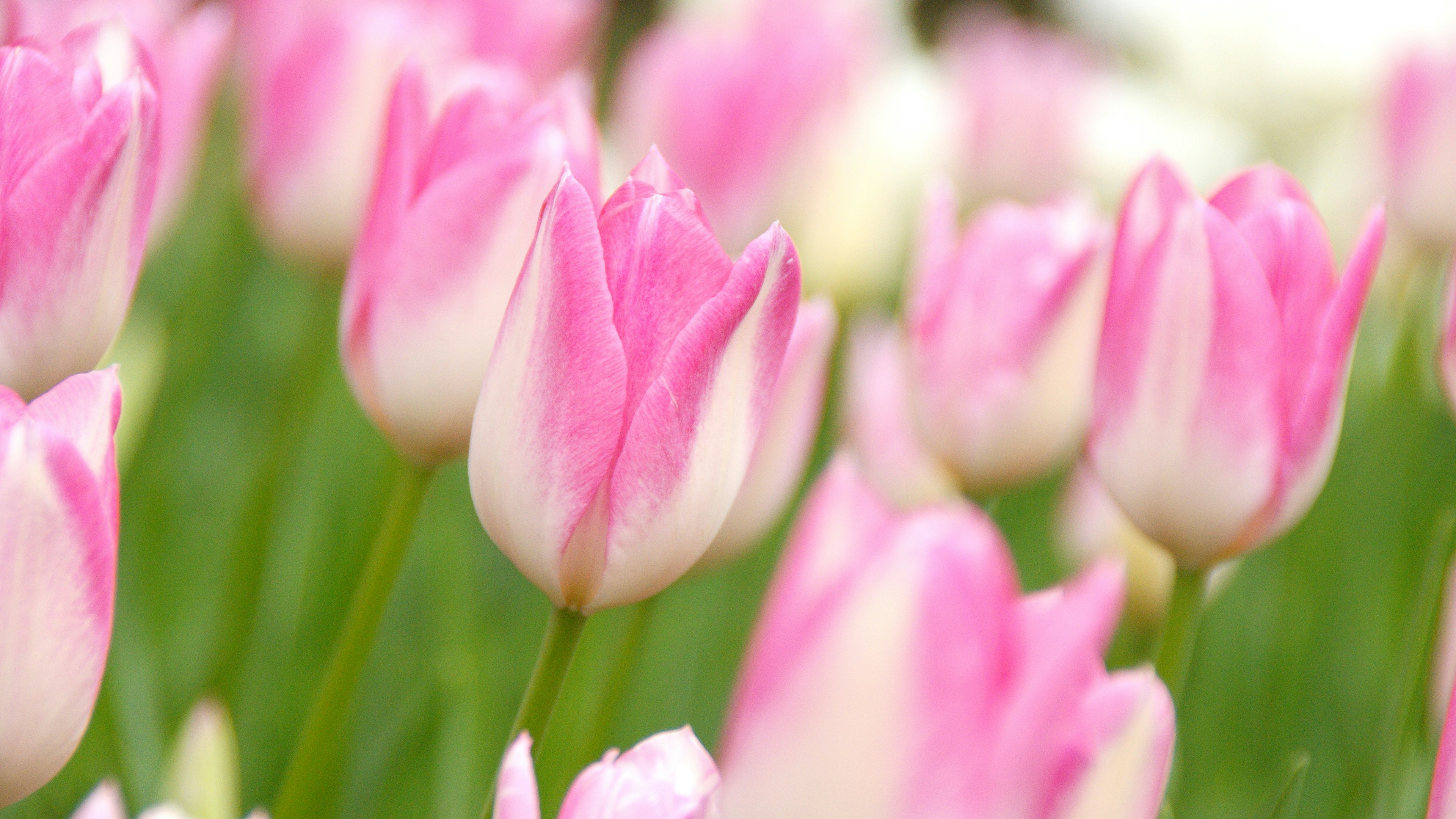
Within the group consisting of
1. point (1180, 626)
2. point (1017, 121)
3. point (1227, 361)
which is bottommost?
point (1017, 121)

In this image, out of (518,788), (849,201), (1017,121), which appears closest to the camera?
(518,788)

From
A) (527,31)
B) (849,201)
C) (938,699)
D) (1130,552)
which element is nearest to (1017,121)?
(849,201)

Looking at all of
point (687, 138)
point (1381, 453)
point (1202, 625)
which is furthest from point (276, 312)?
point (1381, 453)

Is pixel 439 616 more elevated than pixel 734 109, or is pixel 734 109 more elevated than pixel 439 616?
pixel 734 109

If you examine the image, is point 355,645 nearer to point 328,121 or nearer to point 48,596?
point 48,596

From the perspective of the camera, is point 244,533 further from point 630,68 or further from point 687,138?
point 630,68
